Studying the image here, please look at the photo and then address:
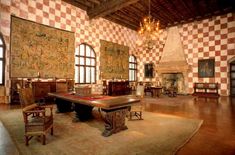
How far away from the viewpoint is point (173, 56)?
10.1 m

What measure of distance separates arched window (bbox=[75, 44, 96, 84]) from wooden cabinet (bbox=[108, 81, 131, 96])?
1.06m

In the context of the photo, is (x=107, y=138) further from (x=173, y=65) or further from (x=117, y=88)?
(x=173, y=65)

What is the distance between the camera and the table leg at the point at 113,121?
286 centimetres

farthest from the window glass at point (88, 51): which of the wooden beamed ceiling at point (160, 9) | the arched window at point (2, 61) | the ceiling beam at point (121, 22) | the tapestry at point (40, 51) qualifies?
the arched window at point (2, 61)

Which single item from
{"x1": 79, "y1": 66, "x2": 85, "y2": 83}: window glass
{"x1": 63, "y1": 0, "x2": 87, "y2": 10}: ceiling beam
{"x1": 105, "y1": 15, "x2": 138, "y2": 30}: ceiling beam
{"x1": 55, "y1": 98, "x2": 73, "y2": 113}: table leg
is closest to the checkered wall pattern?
{"x1": 63, "y1": 0, "x2": 87, "y2": 10}: ceiling beam

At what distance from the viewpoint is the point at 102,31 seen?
9.39 meters

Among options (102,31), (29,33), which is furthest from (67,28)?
(102,31)

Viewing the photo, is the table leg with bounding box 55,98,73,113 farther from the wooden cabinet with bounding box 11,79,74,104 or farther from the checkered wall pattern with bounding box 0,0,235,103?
the checkered wall pattern with bounding box 0,0,235,103

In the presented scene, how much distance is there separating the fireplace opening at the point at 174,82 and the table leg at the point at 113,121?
730 cm

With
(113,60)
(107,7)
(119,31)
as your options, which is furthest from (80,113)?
(119,31)

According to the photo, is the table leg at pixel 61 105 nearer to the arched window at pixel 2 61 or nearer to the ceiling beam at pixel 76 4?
the arched window at pixel 2 61

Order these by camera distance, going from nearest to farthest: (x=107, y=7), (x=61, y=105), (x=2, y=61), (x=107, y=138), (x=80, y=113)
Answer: (x=107, y=138) < (x=80, y=113) < (x=61, y=105) < (x=2, y=61) < (x=107, y=7)

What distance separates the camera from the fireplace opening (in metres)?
9.96

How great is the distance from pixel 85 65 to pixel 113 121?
608cm
